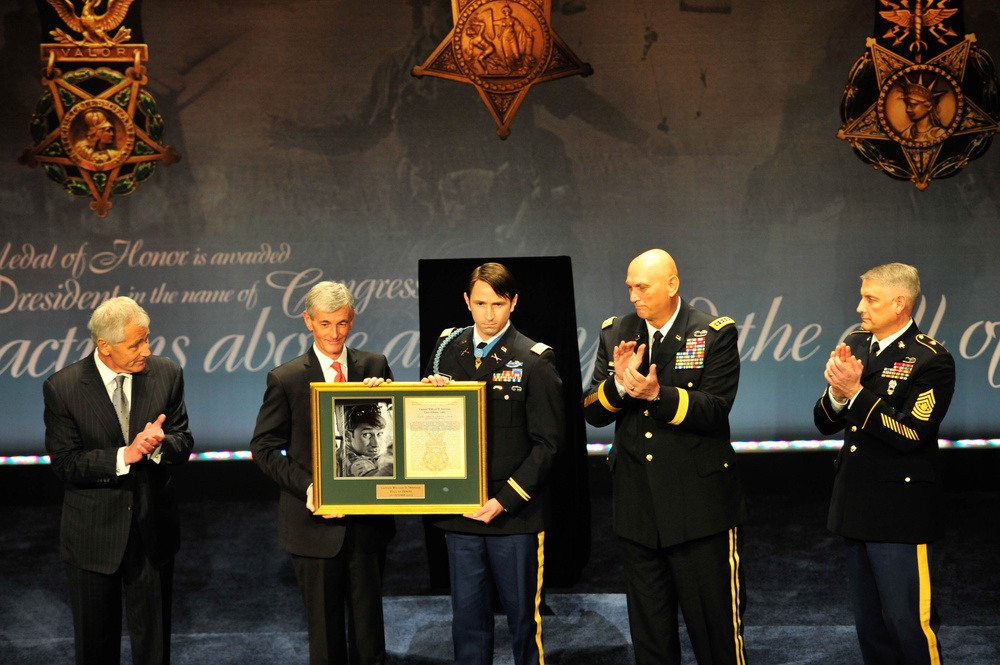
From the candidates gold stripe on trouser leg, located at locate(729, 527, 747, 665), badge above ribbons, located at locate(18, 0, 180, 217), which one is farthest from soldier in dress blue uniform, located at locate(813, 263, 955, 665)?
badge above ribbons, located at locate(18, 0, 180, 217)

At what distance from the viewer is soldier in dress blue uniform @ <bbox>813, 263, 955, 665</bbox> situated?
3346mm

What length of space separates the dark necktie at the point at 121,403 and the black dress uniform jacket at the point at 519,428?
115 centimetres

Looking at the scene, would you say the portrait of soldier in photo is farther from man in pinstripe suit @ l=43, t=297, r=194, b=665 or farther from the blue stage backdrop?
the blue stage backdrop

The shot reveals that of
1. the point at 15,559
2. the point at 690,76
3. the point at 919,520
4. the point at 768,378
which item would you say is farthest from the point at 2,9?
the point at 919,520

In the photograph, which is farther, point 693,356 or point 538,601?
point 538,601

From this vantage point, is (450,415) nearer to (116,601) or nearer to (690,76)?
(116,601)

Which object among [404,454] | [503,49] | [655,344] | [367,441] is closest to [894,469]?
[655,344]

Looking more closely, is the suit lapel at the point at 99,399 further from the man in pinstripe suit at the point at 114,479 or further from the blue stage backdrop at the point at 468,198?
the blue stage backdrop at the point at 468,198

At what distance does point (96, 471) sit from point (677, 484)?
1.94 meters

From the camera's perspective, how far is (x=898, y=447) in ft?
11.0

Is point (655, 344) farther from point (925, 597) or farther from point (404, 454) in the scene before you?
point (925, 597)

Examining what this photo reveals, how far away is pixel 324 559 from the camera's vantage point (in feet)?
11.4

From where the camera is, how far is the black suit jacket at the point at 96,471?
11.4 feet

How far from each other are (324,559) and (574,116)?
12.0 feet
